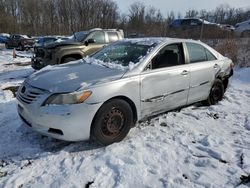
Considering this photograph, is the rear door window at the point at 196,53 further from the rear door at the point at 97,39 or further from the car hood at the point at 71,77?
the rear door at the point at 97,39

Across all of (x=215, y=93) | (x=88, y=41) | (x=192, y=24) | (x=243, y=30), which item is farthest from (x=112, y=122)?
(x=192, y=24)

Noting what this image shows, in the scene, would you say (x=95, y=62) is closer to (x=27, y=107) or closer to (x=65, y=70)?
(x=65, y=70)

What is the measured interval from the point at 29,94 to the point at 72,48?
19.5ft

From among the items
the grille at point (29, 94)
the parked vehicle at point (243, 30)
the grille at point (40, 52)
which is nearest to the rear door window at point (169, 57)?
the grille at point (29, 94)

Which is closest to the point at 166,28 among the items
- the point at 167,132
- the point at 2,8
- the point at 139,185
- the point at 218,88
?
the point at 218,88

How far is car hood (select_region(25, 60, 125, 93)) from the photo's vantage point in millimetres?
3781

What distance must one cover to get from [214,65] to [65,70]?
319 cm

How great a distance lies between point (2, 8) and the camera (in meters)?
47.6

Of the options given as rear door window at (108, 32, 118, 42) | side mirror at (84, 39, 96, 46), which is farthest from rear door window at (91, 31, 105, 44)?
side mirror at (84, 39, 96, 46)

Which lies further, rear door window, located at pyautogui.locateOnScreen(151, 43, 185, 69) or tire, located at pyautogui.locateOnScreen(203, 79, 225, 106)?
tire, located at pyautogui.locateOnScreen(203, 79, 225, 106)

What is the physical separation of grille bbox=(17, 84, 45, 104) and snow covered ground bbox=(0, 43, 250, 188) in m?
0.68

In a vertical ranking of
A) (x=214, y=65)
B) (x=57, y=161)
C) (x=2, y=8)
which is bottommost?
(x=57, y=161)

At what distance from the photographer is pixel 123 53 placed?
500 centimetres

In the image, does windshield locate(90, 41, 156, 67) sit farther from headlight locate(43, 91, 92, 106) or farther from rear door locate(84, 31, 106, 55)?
rear door locate(84, 31, 106, 55)
